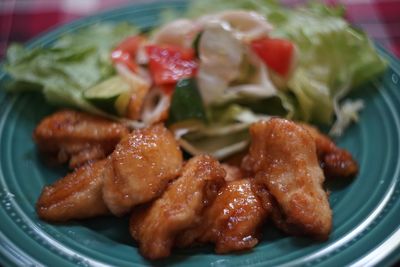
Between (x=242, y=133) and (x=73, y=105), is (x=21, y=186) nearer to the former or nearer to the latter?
(x=73, y=105)

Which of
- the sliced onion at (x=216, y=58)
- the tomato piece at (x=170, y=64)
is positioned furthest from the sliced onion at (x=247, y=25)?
the tomato piece at (x=170, y=64)

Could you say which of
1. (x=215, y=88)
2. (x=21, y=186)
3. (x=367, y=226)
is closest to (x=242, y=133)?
(x=215, y=88)

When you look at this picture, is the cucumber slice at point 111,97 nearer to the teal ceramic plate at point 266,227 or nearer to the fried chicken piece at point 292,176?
the teal ceramic plate at point 266,227

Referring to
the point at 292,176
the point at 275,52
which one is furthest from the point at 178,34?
the point at 292,176

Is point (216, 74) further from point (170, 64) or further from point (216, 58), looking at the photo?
point (170, 64)

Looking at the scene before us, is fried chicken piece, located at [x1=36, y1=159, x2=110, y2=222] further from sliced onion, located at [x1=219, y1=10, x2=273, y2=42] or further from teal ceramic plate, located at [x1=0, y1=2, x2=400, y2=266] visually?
sliced onion, located at [x1=219, y1=10, x2=273, y2=42]

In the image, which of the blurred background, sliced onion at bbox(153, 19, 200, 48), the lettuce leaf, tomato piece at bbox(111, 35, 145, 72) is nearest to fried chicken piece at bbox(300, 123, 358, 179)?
sliced onion at bbox(153, 19, 200, 48)
